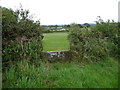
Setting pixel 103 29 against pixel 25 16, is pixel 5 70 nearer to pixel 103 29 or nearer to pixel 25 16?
pixel 25 16

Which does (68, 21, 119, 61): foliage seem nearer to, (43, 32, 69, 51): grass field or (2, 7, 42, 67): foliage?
(2, 7, 42, 67): foliage

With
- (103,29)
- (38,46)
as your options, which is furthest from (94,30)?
(38,46)

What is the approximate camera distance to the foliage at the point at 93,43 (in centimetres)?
445

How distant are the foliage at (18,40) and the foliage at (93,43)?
1691mm

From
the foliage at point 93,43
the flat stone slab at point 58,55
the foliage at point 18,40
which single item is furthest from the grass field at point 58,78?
the flat stone slab at point 58,55

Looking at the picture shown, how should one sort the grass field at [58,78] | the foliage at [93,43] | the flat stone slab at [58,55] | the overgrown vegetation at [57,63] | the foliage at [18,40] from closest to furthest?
the grass field at [58,78], the overgrown vegetation at [57,63], the foliage at [18,40], the foliage at [93,43], the flat stone slab at [58,55]

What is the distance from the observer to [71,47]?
473cm

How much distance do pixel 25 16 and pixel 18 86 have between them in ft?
11.0

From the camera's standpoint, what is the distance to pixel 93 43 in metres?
4.67

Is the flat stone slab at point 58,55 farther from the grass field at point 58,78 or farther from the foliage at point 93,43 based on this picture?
the grass field at point 58,78

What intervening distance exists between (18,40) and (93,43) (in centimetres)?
316

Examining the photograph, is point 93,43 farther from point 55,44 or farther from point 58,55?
point 55,44

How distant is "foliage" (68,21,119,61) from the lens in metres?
4.45

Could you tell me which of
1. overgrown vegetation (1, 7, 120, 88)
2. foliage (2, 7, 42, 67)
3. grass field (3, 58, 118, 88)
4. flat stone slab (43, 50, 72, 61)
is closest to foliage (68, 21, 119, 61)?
overgrown vegetation (1, 7, 120, 88)
